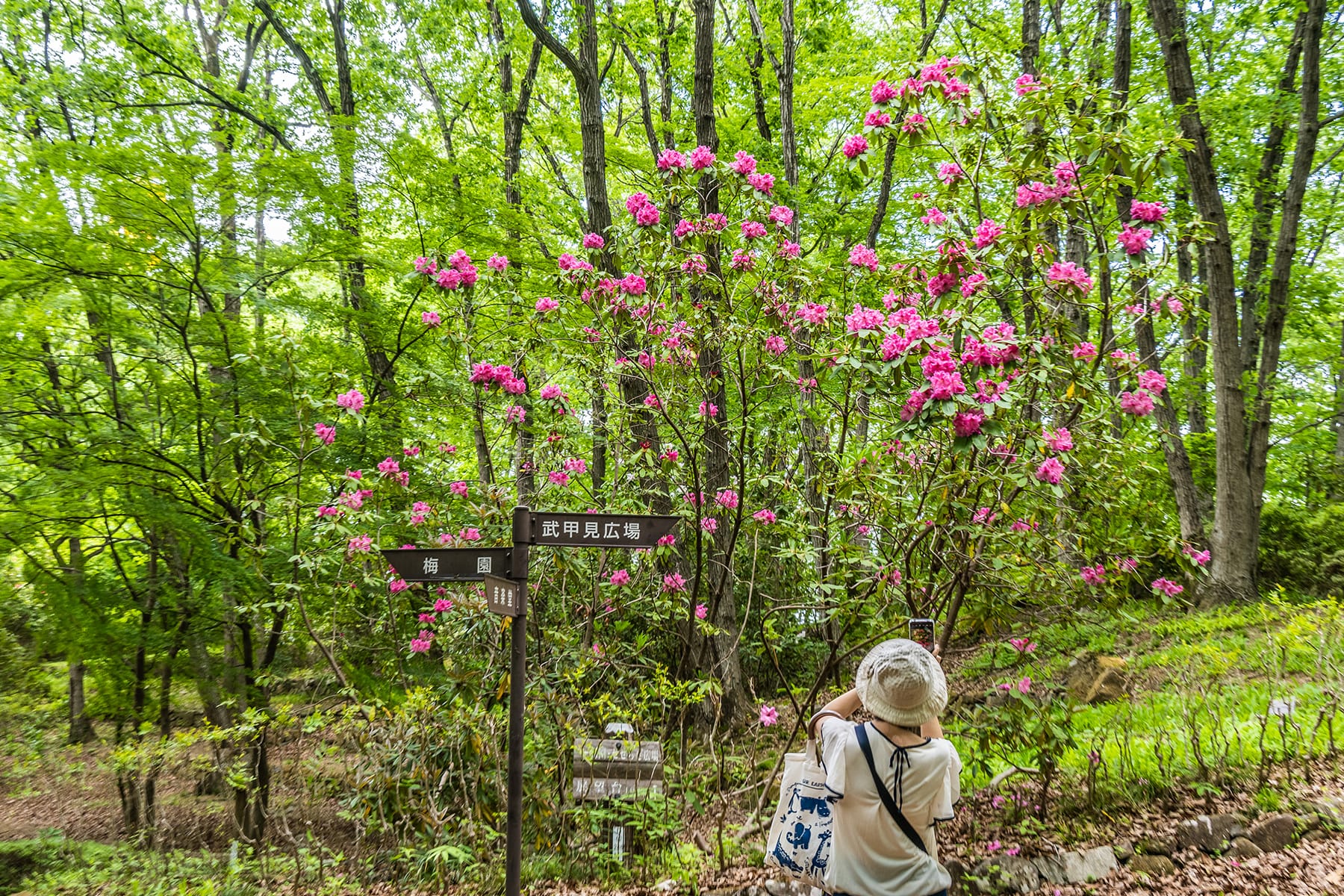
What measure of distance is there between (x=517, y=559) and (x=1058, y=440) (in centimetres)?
287

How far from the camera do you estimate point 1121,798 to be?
375 cm

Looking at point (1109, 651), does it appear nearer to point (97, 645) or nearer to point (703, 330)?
point (703, 330)

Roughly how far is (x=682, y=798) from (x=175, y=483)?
16.1ft

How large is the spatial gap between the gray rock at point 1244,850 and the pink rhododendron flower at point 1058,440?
6.26 ft

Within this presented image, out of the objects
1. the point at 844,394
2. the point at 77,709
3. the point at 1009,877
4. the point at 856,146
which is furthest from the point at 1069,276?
the point at 77,709

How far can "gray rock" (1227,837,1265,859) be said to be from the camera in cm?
315

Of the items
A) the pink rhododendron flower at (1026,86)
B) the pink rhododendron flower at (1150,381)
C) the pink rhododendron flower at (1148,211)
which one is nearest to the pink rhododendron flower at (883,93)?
the pink rhododendron flower at (1026,86)

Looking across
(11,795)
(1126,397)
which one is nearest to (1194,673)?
(1126,397)

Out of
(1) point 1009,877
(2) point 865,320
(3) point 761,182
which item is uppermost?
(3) point 761,182

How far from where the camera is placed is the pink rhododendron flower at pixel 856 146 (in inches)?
179

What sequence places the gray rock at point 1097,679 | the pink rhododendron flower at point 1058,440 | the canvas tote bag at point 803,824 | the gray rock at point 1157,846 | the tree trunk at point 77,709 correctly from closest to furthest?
the canvas tote bag at point 803,824 < the gray rock at point 1157,846 < the pink rhododendron flower at point 1058,440 < the gray rock at point 1097,679 < the tree trunk at point 77,709

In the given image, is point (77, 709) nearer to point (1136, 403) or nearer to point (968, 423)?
point (968, 423)

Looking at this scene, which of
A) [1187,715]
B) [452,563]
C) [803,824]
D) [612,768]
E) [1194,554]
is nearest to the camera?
[803,824]

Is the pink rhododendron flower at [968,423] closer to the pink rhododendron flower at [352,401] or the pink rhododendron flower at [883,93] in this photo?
the pink rhododendron flower at [883,93]
